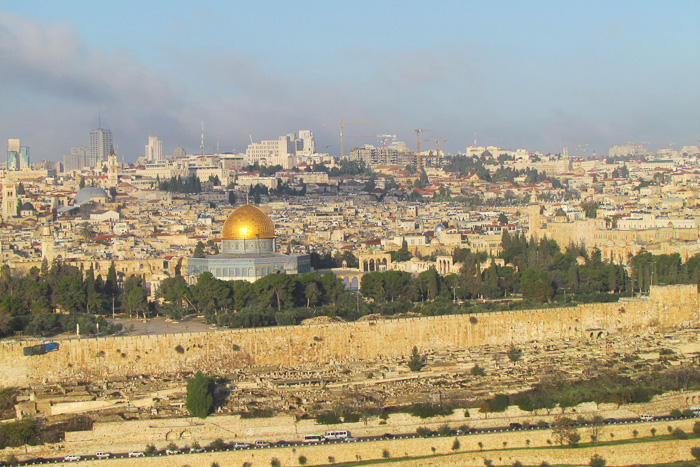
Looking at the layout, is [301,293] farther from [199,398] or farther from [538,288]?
[199,398]

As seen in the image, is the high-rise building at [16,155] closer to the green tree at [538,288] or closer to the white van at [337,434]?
the green tree at [538,288]

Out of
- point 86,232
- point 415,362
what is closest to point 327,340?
point 415,362

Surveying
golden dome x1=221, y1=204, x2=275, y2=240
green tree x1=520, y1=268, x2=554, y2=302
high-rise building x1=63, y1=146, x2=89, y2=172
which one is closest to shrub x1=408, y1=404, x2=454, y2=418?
green tree x1=520, y1=268, x2=554, y2=302

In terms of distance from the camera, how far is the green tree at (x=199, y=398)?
25.4m

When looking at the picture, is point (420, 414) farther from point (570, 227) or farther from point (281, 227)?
point (281, 227)

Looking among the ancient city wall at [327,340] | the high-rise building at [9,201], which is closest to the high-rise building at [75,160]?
the high-rise building at [9,201]

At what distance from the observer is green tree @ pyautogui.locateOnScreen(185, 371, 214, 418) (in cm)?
2542

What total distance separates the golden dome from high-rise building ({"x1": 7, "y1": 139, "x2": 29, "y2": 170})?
11105cm

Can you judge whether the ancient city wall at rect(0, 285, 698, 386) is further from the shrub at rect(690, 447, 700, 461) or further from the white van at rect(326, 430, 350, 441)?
the shrub at rect(690, 447, 700, 461)

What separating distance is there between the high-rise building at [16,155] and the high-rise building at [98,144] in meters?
10.9

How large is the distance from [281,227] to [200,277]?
33222mm

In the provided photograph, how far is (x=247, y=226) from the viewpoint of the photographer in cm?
4438

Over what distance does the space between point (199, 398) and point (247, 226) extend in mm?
19189

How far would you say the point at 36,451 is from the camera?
23844 millimetres
